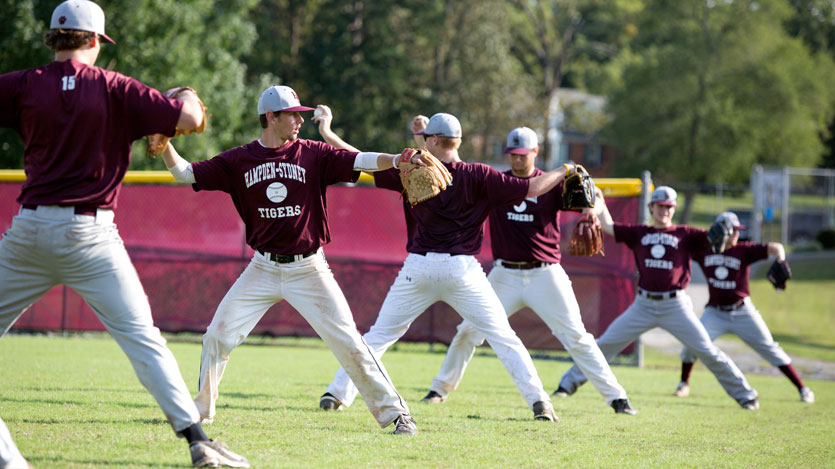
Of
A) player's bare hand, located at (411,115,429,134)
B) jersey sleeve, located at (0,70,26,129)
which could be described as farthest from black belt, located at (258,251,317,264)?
player's bare hand, located at (411,115,429,134)

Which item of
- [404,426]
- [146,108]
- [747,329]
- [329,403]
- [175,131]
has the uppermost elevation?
[146,108]

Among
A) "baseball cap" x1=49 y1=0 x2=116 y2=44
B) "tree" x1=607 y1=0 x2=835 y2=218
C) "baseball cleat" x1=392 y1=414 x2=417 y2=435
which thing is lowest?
"baseball cleat" x1=392 y1=414 x2=417 y2=435

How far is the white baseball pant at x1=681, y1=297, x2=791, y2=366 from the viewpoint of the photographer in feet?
32.1

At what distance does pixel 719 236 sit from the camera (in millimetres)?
8859

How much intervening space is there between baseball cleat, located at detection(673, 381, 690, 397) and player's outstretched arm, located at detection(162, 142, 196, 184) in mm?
6263

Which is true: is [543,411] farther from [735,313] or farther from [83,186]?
[735,313]

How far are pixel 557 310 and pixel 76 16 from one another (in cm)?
461

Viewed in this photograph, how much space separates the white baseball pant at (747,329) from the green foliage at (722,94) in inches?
1418

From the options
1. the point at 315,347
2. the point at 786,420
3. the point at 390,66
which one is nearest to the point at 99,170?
the point at 786,420

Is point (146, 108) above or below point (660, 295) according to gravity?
above

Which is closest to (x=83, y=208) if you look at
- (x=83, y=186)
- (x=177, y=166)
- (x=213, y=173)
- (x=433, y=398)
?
(x=83, y=186)

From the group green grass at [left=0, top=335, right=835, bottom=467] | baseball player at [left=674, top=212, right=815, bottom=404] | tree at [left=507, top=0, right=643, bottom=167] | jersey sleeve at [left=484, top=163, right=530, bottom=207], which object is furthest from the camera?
tree at [left=507, top=0, right=643, bottom=167]

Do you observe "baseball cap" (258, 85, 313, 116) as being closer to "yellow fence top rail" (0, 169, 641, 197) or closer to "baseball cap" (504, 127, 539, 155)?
"baseball cap" (504, 127, 539, 155)

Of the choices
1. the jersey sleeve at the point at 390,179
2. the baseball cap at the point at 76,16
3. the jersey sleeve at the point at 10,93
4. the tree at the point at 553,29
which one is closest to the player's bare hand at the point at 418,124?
the jersey sleeve at the point at 390,179
